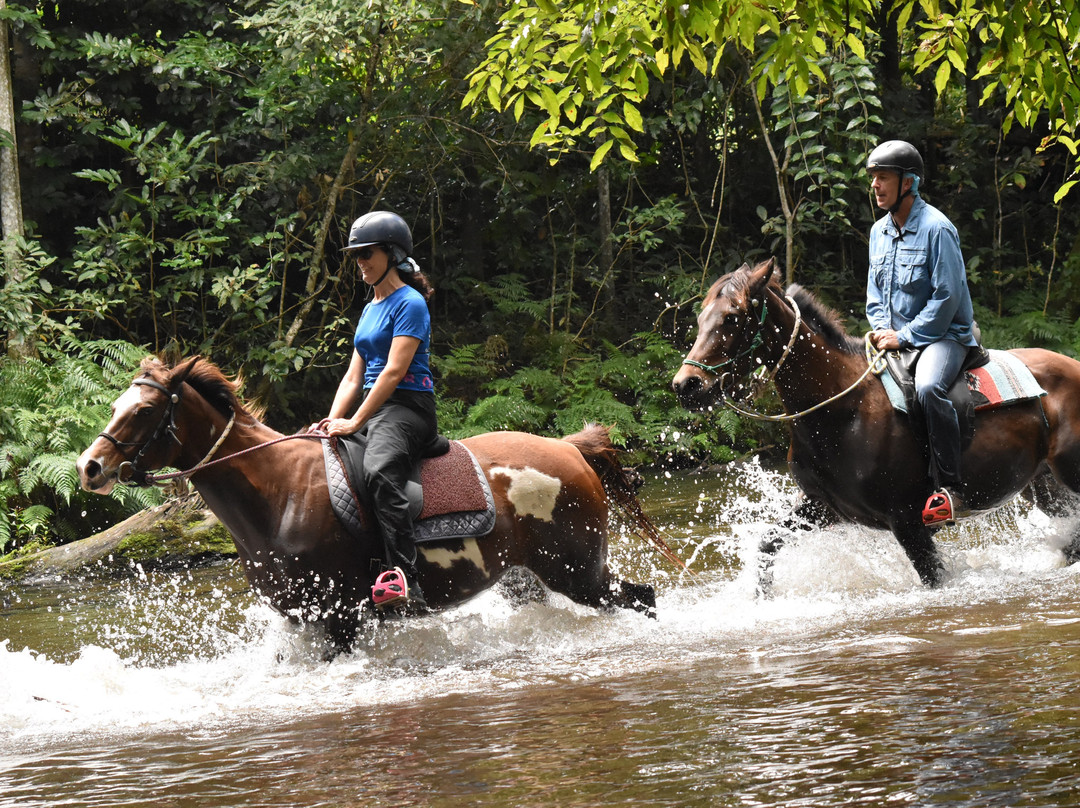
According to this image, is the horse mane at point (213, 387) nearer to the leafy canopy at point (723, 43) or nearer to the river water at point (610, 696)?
the river water at point (610, 696)

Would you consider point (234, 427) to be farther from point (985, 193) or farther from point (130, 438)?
point (985, 193)

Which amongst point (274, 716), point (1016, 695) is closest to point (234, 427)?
point (274, 716)

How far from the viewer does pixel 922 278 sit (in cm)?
664

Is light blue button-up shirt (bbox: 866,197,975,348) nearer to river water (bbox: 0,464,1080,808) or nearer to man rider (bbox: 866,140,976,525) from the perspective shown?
man rider (bbox: 866,140,976,525)

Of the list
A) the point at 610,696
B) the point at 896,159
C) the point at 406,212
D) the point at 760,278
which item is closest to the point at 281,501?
the point at 610,696

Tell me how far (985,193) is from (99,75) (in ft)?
44.9

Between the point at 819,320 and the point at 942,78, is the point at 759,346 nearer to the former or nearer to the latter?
the point at 819,320

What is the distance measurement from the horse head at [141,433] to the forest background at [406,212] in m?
5.06

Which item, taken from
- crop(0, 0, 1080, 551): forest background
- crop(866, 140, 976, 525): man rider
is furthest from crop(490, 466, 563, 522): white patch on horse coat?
crop(0, 0, 1080, 551): forest background

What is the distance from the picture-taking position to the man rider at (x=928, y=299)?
254 inches

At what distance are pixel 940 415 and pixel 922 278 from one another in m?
0.84

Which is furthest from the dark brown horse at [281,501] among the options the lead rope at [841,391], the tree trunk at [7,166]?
the tree trunk at [7,166]

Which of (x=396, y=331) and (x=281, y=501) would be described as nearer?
(x=281, y=501)

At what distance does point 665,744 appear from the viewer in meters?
3.95
